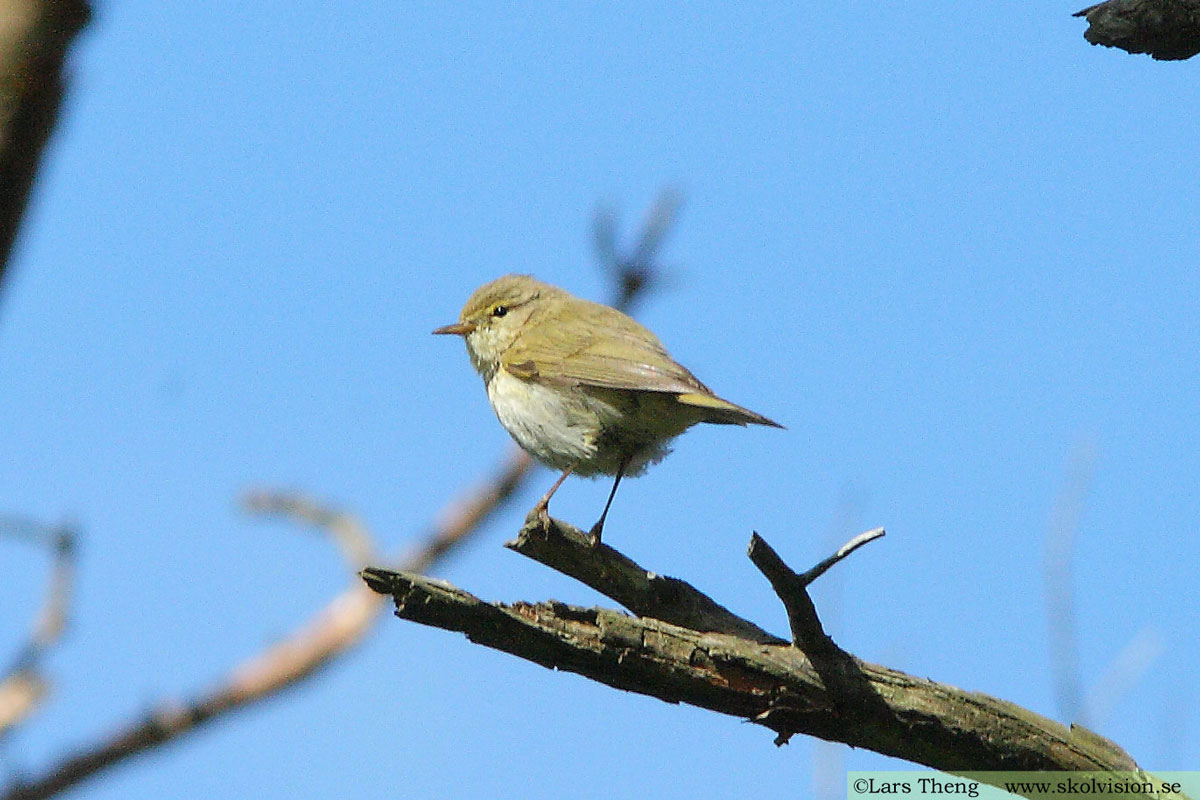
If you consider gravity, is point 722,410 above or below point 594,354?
below

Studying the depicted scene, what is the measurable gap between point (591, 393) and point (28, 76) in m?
3.70

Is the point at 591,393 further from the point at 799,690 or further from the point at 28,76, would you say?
the point at 28,76

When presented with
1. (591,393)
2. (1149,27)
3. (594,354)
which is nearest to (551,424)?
(591,393)

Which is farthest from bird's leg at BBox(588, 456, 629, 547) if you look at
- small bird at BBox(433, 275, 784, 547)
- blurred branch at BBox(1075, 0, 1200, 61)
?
blurred branch at BBox(1075, 0, 1200, 61)

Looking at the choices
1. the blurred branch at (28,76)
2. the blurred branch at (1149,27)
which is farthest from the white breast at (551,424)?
the blurred branch at (28,76)

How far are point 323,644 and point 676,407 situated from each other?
226 inches

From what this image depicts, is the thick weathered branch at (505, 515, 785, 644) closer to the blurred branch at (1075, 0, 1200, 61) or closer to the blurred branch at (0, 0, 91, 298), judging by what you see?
the blurred branch at (1075, 0, 1200, 61)

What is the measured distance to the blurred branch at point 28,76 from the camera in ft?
6.43

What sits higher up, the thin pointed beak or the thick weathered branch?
the thin pointed beak

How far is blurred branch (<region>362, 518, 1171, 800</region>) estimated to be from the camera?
146 inches

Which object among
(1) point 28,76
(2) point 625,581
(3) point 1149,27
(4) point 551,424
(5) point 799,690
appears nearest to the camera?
(1) point 28,76

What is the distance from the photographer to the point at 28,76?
197 cm

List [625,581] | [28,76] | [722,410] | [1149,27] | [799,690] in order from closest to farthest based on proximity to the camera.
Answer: [28,76], [1149,27], [799,690], [625,581], [722,410]

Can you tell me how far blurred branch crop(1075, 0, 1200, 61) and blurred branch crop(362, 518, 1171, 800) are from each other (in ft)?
6.39
